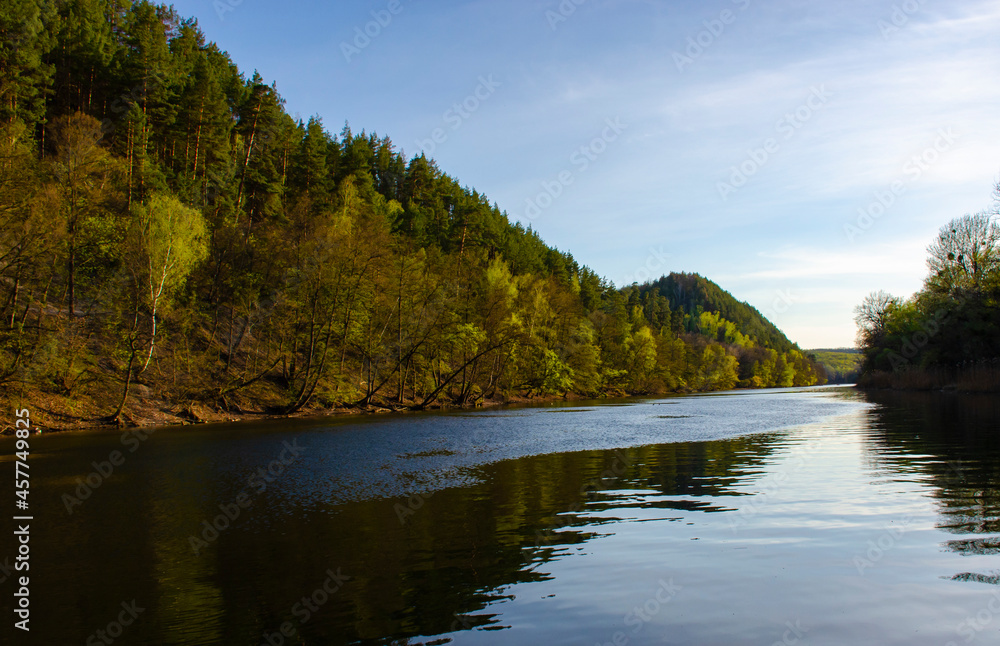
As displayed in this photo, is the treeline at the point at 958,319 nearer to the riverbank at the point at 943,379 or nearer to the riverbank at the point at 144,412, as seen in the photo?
the riverbank at the point at 943,379

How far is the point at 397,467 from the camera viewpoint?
20734mm

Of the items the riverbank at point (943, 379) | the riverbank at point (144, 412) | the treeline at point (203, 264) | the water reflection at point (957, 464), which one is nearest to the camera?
the water reflection at point (957, 464)

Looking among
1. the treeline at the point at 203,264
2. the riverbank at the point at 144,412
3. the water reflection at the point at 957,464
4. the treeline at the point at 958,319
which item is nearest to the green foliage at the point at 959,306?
the treeline at the point at 958,319

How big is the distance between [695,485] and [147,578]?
1262cm

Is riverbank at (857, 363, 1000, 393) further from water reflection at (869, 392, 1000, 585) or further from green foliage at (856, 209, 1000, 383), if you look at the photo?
water reflection at (869, 392, 1000, 585)

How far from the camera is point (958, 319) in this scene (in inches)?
2382

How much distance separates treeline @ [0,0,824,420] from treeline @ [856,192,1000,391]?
41.7 m

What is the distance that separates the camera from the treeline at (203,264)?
3544cm

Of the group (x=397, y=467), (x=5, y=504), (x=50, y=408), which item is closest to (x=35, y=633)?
(x=5, y=504)

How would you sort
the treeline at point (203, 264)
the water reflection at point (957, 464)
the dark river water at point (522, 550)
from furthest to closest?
the treeline at point (203, 264) → the water reflection at point (957, 464) → the dark river water at point (522, 550)

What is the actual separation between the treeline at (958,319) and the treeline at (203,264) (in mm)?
41681

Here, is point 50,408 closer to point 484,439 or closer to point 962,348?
point 484,439

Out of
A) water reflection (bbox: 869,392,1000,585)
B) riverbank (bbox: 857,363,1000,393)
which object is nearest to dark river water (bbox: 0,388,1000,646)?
water reflection (bbox: 869,392,1000,585)

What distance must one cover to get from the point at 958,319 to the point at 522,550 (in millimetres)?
68631
